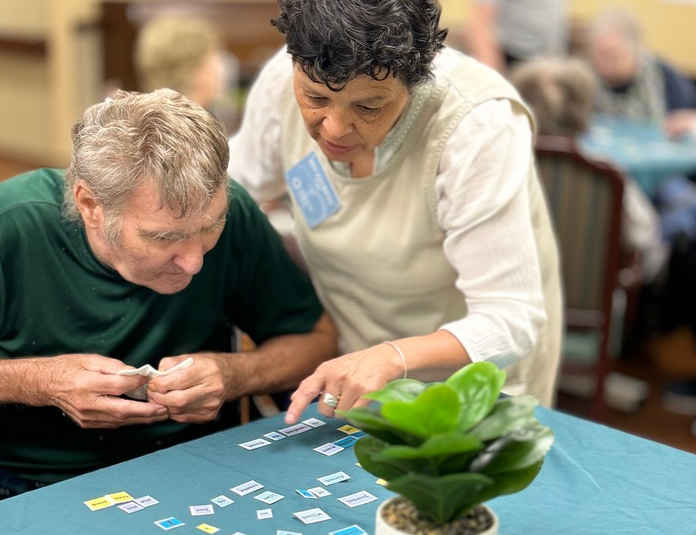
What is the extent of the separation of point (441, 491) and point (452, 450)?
0.18 ft

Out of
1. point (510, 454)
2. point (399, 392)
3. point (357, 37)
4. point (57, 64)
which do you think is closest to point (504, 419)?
point (510, 454)

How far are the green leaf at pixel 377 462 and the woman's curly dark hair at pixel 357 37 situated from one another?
685mm

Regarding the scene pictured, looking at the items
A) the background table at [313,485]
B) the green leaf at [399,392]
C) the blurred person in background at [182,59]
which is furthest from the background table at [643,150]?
the green leaf at [399,392]

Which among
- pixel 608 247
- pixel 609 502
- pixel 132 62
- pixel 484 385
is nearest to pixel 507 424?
pixel 484 385

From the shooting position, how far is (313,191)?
2232 mm

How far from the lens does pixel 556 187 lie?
145 inches

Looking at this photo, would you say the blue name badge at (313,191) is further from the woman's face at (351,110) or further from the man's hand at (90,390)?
the man's hand at (90,390)

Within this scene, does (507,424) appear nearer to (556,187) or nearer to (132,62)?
(556,187)

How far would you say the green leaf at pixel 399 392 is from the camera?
4.40 ft

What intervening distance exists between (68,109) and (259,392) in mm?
6006

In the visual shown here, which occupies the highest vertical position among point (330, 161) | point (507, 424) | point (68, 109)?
point (330, 161)

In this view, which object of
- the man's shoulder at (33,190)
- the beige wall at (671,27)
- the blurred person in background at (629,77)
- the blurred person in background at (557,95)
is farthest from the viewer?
the beige wall at (671,27)

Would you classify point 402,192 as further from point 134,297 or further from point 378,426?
point 378,426

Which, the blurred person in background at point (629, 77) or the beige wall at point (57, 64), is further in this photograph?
the beige wall at point (57, 64)
